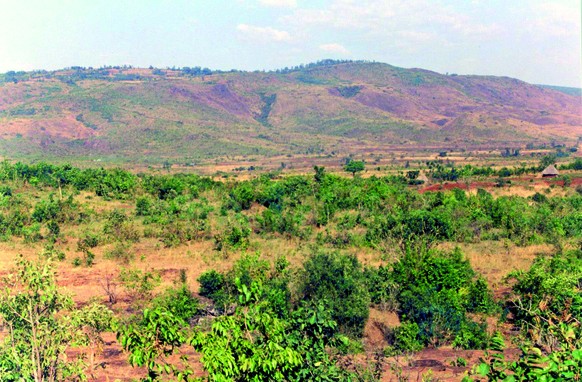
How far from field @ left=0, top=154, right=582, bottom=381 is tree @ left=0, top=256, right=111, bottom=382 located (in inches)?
7.9

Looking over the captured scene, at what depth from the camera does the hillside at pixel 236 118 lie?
102938 millimetres

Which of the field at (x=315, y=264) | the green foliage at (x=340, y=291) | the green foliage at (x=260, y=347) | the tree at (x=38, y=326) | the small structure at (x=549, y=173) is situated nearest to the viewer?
the green foliage at (x=260, y=347)

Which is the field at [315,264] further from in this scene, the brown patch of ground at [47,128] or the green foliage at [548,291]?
the brown patch of ground at [47,128]

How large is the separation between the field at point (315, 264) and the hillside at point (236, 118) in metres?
62.7

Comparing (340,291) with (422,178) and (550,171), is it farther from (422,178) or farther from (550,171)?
(550,171)

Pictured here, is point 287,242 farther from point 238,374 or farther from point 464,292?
point 238,374

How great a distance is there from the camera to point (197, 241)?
22.9 meters

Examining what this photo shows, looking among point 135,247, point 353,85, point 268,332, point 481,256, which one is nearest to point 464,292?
point 481,256

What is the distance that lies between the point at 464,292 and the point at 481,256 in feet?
16.1

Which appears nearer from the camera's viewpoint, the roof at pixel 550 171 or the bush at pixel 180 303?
the bush at pixel 180 303

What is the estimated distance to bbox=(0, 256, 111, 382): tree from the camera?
7.13 meters

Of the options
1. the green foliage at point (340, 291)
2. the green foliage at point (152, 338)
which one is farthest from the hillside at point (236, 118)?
A: the green foliage at point (152, 338)

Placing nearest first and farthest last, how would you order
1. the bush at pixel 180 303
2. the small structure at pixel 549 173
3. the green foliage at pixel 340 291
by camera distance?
the green foliage at pixel 340 291
the bush at pixel 180 303
the small structure at pixel 549 173

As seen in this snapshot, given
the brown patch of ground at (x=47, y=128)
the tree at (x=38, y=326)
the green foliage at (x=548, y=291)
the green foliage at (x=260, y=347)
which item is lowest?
the brown patch of ground at (x=47, y=128)
